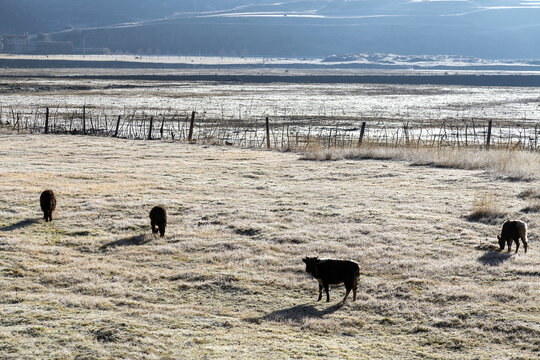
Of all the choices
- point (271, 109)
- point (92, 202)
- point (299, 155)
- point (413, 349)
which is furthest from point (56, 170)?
point (271, 109)

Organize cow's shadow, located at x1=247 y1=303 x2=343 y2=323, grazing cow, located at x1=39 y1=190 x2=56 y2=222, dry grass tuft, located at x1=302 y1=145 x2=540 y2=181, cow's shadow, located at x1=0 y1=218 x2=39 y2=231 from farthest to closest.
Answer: dry grass tuft, located at x1=302 y1=145 x2=540 y2=181 → grazing cow, located at x1=39 y1=190 x2=56 y2=222 → cow's shadow, located at x1=0 y1=218 x2=39 y2=231 → cow's shadow, located at x1=247 y1=303 x2=343 y2=323

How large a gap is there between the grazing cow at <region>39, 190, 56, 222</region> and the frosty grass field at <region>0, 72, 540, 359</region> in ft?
0.82

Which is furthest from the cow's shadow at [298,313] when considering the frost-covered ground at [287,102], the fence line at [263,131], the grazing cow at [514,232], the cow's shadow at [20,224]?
the frost-covered ground at [287,102]

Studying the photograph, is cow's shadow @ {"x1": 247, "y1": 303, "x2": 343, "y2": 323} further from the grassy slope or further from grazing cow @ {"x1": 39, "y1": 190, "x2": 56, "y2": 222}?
grazing cow @ {"x1": 39, "y1": 190, "x2": 56, "y2": 222}

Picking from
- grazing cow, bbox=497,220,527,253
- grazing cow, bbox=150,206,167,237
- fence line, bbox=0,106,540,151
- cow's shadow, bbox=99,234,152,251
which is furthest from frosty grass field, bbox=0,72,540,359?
fence line, bbox=0,106,540,151

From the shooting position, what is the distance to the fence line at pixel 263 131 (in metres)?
36.7

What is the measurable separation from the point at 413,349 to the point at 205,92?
253ft

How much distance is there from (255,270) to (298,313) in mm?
2311

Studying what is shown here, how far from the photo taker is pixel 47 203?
52.5 ft

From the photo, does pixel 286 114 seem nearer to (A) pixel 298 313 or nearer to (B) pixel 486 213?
(B) pixel 486 213

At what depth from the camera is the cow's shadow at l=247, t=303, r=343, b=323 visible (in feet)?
35.2

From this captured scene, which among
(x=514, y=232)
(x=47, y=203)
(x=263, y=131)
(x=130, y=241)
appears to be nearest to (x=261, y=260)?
(x=130, y=241)

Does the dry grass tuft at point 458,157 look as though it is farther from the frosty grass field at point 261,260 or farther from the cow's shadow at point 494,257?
the cow's shadow at point 494,257

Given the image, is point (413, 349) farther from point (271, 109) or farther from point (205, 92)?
Answer: point (205, 92)
